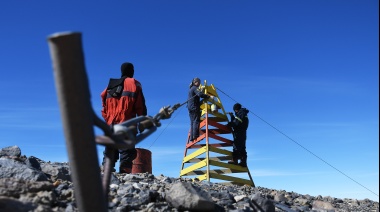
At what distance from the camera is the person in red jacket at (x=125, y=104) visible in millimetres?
7723

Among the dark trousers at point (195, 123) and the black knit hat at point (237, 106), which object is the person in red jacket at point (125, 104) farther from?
the black knit hat at point (237, 106)

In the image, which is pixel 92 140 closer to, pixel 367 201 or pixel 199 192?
pixel 199 192

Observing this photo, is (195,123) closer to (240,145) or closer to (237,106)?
(240,145)

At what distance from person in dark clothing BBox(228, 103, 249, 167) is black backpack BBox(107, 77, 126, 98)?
184 inches

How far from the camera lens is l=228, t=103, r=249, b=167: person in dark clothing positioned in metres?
11.7

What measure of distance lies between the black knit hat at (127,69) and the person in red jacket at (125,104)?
0.53ft

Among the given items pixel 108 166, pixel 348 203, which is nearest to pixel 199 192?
pixel 108 166

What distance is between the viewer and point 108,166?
2816mm

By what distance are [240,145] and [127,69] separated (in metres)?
4.76

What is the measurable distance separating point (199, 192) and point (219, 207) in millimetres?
318

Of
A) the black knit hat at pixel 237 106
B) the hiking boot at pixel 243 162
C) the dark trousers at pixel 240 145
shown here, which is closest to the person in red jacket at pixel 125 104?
the dark trousers at pixel 240 145

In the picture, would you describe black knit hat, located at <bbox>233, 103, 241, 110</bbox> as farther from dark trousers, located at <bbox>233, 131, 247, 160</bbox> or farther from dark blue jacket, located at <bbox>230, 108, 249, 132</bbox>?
dark trousers, located at <bbox>233, 131, 247, 160</bbox>

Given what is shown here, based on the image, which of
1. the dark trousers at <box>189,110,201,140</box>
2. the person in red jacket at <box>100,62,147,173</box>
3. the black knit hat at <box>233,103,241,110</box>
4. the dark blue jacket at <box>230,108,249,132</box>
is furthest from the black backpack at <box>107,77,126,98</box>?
the black knit hat at <box>233,103,241,110</box>

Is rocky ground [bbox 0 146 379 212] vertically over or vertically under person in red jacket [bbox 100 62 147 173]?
under
